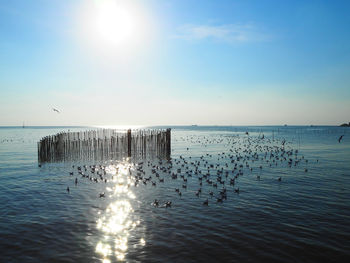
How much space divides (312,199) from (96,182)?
13343mm

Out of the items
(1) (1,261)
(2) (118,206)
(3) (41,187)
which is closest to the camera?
(1) (1,261)

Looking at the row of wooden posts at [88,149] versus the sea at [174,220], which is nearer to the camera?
the sea at [174,220]

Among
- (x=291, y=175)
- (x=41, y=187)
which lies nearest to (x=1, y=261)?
(x=41, y=187)

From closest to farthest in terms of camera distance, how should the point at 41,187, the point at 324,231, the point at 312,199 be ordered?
the point at 324,231, the point at 312,199, the point at 41,187

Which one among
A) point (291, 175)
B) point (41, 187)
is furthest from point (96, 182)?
point (291, 175)

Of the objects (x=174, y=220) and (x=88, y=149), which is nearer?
(x=174, y=220)

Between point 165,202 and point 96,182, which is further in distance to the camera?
point 96,182

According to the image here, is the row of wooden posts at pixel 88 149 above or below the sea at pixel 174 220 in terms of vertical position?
above

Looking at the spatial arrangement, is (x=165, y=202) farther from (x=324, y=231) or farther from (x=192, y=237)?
(x=324, y=231)

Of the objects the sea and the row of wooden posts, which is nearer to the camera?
the sea

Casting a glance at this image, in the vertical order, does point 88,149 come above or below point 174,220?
above

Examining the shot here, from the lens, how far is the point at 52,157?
26531 millimetres

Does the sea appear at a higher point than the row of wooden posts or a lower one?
lower

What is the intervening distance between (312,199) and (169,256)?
30.6 feet
